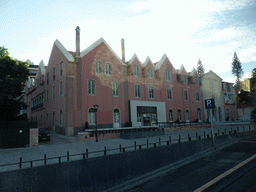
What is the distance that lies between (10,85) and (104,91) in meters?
12.1

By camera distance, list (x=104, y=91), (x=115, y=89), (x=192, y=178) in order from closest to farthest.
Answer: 1. (x=192, y=178)
2. (x=104, y=91)
3. (x=115, y=89)

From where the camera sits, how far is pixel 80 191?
23.8ft

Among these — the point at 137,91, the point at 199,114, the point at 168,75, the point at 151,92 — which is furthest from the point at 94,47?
the point at 199,114

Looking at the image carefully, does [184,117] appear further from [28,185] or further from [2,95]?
[28,185]

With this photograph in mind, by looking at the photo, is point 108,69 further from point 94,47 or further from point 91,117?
point 91,117

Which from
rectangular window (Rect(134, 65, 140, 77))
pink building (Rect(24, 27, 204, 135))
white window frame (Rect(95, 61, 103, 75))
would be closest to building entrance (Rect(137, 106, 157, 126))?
pink building (Rect(24, 27, 204, 135))

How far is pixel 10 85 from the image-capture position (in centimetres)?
2175

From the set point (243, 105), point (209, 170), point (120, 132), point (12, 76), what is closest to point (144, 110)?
point (120, 132)

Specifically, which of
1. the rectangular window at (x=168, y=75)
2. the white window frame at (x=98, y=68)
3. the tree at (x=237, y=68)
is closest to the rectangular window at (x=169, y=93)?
the rectangular window at (x=168, y=75)

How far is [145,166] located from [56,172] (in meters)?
4.90

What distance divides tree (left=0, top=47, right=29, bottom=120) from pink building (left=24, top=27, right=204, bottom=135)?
5.34 metres

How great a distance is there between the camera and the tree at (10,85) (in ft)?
68.0

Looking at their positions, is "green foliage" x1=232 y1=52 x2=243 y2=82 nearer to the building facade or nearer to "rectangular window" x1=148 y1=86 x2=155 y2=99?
the building facade

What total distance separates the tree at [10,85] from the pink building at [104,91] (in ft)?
17.5
